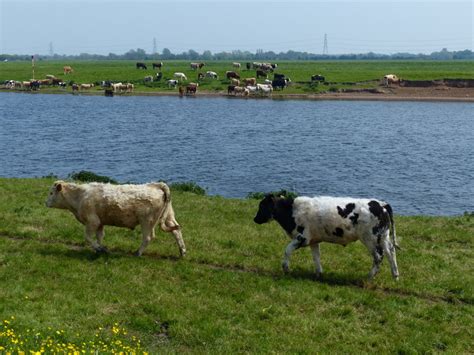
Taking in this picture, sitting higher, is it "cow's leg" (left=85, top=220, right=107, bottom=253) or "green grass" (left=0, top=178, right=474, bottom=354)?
"cow's leg" (left=85, top=220, right=107, bottom=253)

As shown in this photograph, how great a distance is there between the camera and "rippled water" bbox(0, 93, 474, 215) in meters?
35.5

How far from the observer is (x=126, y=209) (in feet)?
52.1

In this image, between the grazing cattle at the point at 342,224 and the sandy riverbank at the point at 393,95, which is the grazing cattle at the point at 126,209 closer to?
the grazing cattle at the point at 342,224

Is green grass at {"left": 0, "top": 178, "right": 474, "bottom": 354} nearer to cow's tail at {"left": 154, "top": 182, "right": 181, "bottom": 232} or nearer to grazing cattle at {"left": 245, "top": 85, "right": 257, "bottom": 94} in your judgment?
cow's tail at {"left": 154, "top": 182, "right": 181, "bottom": 232}

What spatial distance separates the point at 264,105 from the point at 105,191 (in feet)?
225

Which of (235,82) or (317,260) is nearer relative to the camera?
(317,260)

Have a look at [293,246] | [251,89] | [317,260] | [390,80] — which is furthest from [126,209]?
[390,80]

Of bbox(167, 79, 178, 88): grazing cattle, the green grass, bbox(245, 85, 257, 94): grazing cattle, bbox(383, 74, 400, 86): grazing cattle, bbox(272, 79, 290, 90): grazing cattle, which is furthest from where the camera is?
bbox(167, 79, 178, 88): grazing cattle

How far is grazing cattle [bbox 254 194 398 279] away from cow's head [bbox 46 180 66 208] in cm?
698

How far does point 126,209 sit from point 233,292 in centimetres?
424

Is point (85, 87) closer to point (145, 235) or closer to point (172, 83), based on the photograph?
point (172, 83)

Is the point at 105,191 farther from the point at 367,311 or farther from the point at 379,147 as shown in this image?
the point at 379,147

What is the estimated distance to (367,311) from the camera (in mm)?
12898

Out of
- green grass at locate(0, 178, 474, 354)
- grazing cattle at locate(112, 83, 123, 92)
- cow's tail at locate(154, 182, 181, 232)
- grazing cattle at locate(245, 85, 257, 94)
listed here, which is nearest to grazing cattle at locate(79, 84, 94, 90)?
grazing cattle at locate(112, 83, 123, 92)
